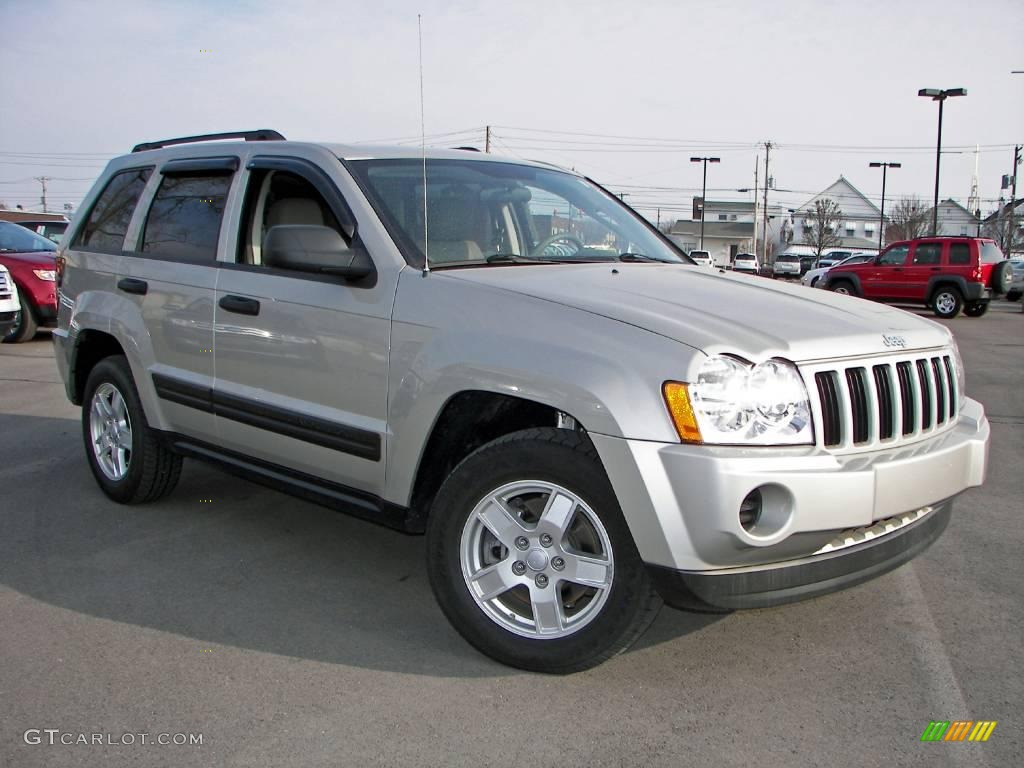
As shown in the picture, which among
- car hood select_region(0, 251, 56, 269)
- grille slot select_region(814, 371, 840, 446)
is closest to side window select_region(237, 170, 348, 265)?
grille slot select_region(814, 371, 840, 446)

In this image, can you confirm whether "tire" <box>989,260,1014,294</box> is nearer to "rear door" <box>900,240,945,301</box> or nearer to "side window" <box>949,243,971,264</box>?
"side window" <box>949,243,971,264</box>

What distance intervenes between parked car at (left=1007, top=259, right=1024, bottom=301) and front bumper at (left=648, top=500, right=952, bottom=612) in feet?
91.9

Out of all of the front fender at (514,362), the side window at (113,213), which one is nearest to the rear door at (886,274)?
the side window at (113,213)

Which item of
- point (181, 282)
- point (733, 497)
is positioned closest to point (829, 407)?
point (733, 497)

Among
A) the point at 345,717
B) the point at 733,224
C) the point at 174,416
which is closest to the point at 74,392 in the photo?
the point at 174,416

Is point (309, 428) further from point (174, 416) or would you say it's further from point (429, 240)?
point (174, 416)

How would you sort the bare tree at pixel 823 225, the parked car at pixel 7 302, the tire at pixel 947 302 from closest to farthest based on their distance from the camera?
the parked car at pixel 7 302, the tire at pixel 947 302, the bare tree at pixel 823 225

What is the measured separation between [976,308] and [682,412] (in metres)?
21.8

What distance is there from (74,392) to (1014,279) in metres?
28.8

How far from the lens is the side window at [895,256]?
21.7 m

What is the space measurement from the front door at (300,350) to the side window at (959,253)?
20.2 meters

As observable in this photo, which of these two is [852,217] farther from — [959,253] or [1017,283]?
[959,253]

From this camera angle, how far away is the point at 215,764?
254cm

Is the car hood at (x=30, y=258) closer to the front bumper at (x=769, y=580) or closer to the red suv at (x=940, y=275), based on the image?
the front bumper at (x=769, y=580)
